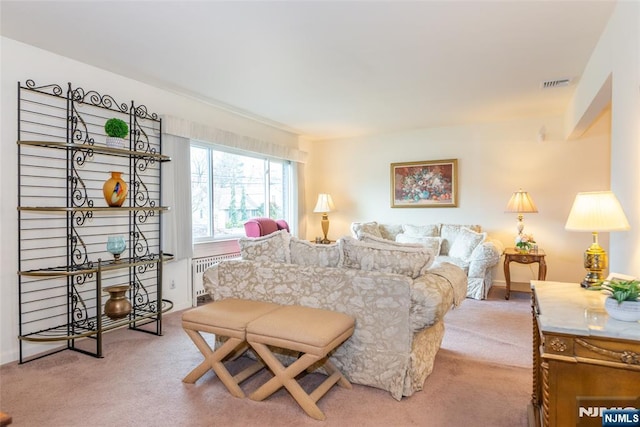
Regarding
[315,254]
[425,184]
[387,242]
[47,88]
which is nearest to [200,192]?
[47,88]

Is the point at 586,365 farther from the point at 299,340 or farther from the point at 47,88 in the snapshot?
the point at 47,88

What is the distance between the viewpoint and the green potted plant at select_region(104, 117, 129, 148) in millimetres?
3059

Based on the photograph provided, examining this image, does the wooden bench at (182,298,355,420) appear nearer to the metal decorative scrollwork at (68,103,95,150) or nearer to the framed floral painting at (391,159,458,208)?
the metal decorative scrollwork at (68,103,95,150)

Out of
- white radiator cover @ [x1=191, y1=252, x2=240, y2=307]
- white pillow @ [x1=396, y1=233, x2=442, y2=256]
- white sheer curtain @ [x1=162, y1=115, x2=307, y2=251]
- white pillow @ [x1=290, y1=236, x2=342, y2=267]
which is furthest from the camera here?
white pillow @ [x1=396, y1=233, x2=442, y2=256]

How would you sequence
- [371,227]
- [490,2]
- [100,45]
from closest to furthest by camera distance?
1. [490,2]
2. [100,45]
3. [371,227]

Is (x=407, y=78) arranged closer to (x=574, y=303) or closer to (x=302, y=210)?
(x=574, y=303)

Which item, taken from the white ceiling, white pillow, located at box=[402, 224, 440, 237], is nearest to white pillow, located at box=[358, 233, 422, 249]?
the white ceiling

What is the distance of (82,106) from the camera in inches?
127

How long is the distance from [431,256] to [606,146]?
4.09m

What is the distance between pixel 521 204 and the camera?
15.7 feet

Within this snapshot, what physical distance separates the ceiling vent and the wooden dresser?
320cm

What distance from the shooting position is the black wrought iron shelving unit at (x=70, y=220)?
284 centimetres

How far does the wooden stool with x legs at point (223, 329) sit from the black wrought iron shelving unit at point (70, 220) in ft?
3.53

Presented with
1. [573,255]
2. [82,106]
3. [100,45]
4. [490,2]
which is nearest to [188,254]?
[82,106]
